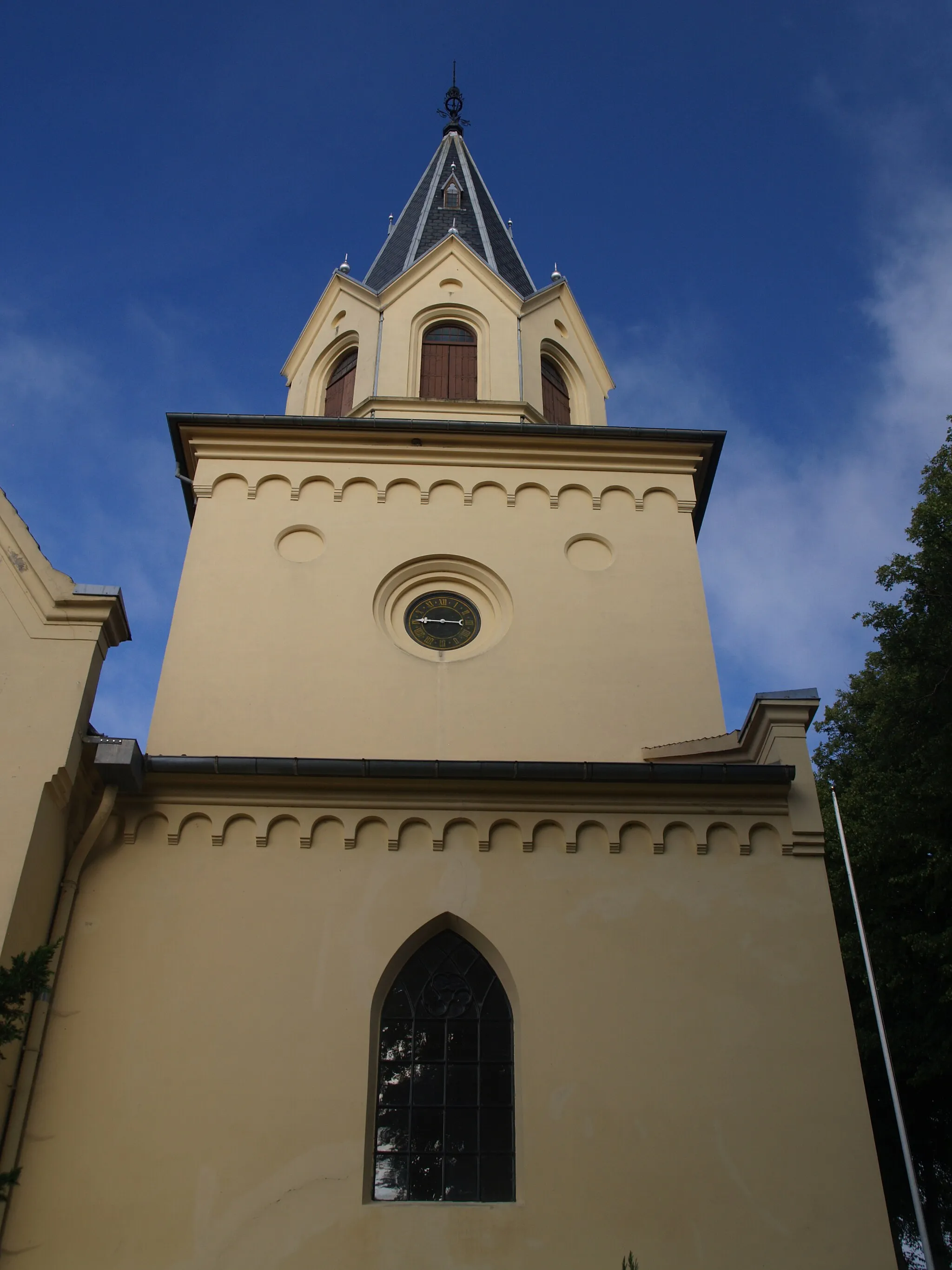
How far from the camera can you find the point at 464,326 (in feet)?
60.4

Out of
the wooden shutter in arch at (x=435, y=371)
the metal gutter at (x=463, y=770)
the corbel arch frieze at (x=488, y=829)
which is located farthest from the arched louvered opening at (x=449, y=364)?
the corbel arch frieze at (x=488, y=829)

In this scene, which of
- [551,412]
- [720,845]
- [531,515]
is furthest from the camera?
[551,412]

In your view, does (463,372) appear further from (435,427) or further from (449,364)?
(435,427)

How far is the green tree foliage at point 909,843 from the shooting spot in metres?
14.1

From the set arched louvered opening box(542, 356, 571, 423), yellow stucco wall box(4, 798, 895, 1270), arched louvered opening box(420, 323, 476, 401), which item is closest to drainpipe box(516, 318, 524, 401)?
arched louvered opening box(542, 356, 571, 423)

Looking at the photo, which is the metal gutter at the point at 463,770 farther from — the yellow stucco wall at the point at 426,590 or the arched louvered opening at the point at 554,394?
the arched louvered opening at the point at 554,394

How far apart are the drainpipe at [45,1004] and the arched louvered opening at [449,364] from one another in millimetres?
8668

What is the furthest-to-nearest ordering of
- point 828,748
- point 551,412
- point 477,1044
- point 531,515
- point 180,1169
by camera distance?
1. point 828,748
2. point 551,412
3. point 531,515
4. point 477,1044
5. point 180,1169

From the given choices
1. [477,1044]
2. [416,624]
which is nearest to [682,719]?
[416,624]

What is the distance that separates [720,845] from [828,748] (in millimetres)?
12507

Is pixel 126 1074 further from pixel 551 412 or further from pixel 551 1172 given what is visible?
pixel 551 412

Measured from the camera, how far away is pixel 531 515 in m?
14.5

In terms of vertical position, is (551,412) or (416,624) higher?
(551,412)

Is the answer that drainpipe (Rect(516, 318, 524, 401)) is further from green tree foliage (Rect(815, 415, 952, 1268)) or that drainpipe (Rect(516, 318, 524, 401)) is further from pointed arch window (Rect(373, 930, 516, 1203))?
pointed arch window (Rect(373, 930, 516, 1203))
